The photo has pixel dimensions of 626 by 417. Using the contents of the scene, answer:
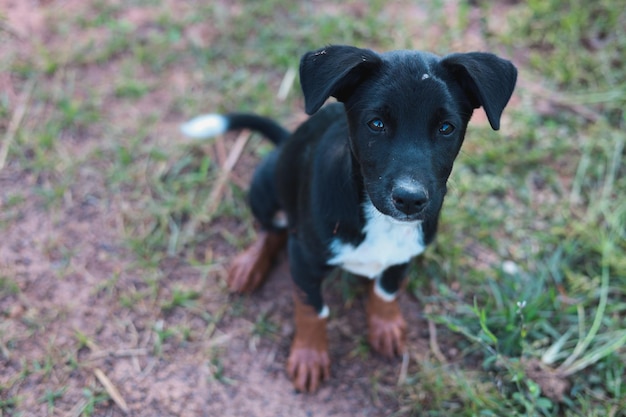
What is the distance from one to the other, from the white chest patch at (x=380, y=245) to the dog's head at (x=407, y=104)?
1.20 feet

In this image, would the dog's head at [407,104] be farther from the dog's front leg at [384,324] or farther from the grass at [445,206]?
the grass at [445,206]

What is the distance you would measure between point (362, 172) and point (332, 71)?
17.8 inches

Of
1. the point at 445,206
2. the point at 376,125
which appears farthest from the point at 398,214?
the point at 445,206

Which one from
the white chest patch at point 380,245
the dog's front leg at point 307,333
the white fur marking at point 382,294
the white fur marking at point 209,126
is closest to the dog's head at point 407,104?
the white chest patch at point 380,245

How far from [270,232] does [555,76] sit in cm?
287

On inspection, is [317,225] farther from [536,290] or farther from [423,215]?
[536,290]

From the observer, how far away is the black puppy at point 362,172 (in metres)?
2.41

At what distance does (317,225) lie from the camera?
9.65 ft

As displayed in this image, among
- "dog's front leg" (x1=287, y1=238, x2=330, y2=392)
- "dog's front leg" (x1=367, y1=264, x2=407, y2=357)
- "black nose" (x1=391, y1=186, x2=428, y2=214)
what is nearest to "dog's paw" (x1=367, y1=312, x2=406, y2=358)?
"dog's front leg" (x1=367, y1=264, x2=407, y2=357)

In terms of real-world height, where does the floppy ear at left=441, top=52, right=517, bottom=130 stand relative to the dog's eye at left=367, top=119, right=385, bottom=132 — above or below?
above

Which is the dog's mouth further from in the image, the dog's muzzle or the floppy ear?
the floppy ear

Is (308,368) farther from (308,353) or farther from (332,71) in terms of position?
(332,71)

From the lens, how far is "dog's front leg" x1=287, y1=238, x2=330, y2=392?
3.21m

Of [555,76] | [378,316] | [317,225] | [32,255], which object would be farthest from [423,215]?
[555,76]
